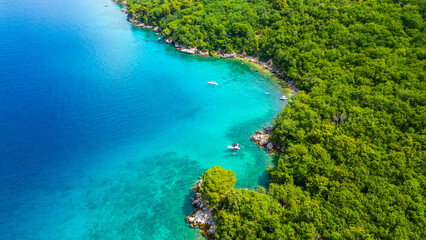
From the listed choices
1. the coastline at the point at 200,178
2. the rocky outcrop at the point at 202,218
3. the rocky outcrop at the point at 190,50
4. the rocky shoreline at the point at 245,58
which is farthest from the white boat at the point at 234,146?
the rocky outcrop at the point at 190,50

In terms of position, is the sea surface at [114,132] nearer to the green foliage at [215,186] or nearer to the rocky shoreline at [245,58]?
the rocky shoreline at [245,58]

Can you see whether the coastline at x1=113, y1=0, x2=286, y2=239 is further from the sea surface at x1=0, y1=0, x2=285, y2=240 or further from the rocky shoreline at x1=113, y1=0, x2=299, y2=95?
the sea surface at x1=0, y1=0, x2=285, y2=240

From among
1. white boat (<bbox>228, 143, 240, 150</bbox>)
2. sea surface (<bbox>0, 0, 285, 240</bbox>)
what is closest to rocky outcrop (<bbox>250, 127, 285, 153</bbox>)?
sea surface (<bbox>0, 0, 285, 240</bbox>)

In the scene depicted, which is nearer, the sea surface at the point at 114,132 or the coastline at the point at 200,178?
the coastline at the point at 200,178

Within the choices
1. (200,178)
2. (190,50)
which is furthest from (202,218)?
(190,50)

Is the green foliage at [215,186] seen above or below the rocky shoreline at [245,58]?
below

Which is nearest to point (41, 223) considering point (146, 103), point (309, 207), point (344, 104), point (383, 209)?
point (146, 103)

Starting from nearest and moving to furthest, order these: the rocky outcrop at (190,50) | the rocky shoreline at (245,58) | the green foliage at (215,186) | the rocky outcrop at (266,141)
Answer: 1. the green foliage at (215,186)
2. the rocky outcrop at (266,141)
3. the rocky shoreline at (245,58)
4. the rocky outcrop at (190,50)
